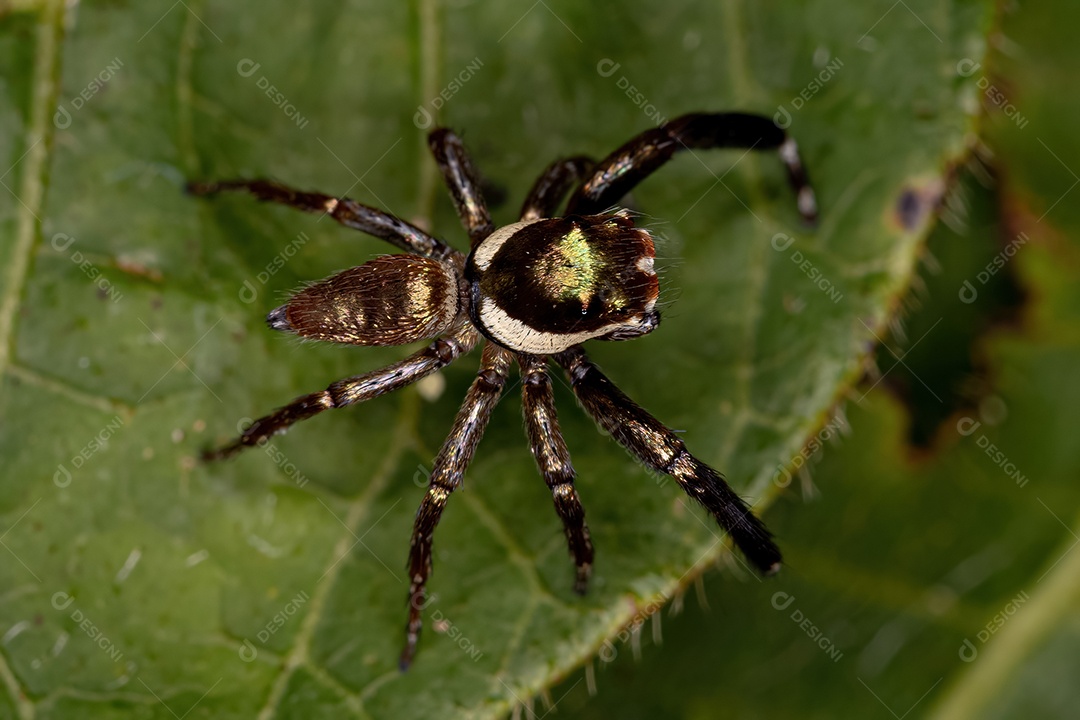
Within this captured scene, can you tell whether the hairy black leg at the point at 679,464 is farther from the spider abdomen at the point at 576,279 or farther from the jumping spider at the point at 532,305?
the spider abdomen at the point at 576,279

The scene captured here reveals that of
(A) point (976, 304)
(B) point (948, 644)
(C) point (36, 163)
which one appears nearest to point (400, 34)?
(C) point (36, 163)

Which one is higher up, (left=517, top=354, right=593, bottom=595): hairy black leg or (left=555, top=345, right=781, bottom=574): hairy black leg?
(left=555, top=345, right=781, bottom=574): hairy black leg

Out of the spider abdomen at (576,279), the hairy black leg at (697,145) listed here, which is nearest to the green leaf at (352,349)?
the hairy black leg at (697,145)

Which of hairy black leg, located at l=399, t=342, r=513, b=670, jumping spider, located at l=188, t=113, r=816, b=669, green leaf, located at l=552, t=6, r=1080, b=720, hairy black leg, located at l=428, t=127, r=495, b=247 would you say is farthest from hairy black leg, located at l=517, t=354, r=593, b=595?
green leaf, located at l=552, t=6, r=1080, b=720

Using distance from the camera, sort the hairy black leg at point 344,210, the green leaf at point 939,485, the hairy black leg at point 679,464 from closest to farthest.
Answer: the hairy black leg at point 679,464 → the hairy black leg at point 344,210 → the green leaf at point 939,485

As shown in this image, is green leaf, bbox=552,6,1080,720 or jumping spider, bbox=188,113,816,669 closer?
jumping spider, bbox=188,113,816,669

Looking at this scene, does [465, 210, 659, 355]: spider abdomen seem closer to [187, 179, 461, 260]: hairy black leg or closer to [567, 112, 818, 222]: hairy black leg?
[567, 112, 818, 222]: hairy black leg

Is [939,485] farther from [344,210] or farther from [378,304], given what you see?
[344,210]

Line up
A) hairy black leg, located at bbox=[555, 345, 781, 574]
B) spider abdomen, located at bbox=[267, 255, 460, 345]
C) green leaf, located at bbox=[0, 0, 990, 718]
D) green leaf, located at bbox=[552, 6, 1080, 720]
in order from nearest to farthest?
green leaf, located at bbox=[0, 0, 990, 718], hairy black leg, located at bbox=[555, 345, 781, 574], spider abdomen, located at bbox=[267, 255, 460, 345], green leaf, located at bbox=[552, 6, 1080, 720]
